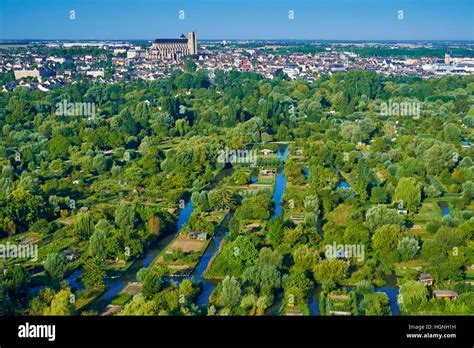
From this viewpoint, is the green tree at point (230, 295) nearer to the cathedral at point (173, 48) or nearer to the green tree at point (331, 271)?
the green tree at point (331, 271)

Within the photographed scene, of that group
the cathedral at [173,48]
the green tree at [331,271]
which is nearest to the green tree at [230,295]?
the green tree at [331,271]

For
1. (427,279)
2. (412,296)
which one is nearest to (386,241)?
(427,279)

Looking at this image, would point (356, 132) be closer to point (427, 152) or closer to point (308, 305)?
point (427, 152)

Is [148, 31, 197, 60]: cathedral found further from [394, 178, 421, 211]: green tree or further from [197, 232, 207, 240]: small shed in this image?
[197, 232, 207, 240]: small shed

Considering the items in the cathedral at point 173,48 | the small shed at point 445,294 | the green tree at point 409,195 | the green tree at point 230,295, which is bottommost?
the small shed at point 445,294

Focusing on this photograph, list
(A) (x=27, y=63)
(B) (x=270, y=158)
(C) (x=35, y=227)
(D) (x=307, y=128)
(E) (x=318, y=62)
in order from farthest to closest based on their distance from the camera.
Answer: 1. (E) (x=318, y=62)
2. (A) (x=27, y=63)
3. (D) (x=307, y=128)
4. (B) (x=270, y=158)
5. (C) (x=35, y=227)

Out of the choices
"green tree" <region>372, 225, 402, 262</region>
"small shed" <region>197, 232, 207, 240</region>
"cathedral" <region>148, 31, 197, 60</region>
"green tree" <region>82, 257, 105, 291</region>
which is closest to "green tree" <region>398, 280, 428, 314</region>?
"green tree" <region>372, 225, 402, 262</region>

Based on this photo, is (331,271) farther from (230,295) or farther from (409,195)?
(409,195)
